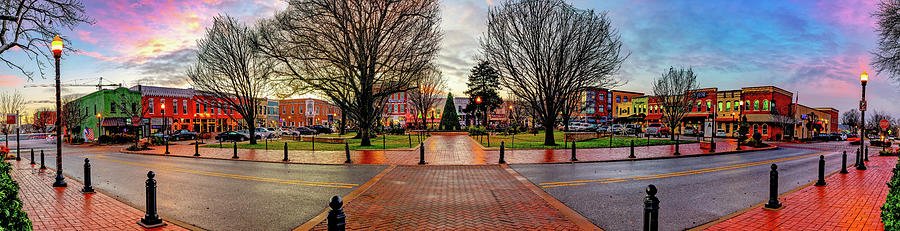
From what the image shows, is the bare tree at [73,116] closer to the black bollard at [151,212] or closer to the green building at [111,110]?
the green building at [111,110]

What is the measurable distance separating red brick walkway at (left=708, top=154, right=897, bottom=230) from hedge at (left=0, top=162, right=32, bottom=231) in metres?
8.82

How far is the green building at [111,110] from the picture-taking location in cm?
4475

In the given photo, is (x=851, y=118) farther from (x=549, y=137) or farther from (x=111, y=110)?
(x=111, y=110)

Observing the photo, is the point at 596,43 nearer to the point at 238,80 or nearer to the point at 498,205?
the point at 498,205

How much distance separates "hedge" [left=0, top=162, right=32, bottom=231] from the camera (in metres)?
3.47

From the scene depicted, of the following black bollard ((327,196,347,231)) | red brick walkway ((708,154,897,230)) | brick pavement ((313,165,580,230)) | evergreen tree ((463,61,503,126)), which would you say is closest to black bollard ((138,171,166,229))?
brick pavement ((313,165,580,230))

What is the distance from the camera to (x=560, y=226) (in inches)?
236

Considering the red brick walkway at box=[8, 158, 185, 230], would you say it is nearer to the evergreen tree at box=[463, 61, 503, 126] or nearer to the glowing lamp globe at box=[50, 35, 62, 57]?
the glowing lamp globe at box=[50, 35, 62, 57]

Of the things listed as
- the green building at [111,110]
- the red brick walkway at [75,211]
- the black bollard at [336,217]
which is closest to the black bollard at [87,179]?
the red brick walkway at [75,211]

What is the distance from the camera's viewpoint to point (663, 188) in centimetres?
957

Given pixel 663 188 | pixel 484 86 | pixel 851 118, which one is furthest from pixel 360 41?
pixel 851 118

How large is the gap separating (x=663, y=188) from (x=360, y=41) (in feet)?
62.0

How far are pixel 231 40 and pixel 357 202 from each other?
A: 86.9 ft

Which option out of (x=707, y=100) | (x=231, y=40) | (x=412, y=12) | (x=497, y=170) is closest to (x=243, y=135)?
(x=231, y=40)
